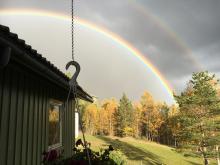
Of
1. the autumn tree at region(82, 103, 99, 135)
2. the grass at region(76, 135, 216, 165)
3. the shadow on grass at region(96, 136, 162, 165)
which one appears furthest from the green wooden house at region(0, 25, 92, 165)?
the autumn tree at region(82, 103, 99, 135)

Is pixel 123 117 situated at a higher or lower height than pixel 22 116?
higher

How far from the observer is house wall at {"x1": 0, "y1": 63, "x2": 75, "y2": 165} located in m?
3.75

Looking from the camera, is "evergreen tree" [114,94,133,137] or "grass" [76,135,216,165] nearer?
"grass" [76,135,216,165]

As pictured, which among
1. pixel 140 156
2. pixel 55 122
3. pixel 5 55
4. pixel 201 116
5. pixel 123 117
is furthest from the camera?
pixel 123 117

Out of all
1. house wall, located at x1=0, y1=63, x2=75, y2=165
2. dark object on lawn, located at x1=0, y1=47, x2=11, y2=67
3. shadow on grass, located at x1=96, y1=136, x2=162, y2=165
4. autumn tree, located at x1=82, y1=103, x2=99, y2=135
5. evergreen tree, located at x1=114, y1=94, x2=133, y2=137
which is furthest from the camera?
autumn tree, located at x1=82, y1=103, x2=99, y2=135

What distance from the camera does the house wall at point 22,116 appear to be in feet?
12.3

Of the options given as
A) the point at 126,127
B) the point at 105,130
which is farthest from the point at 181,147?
the point at 105,130

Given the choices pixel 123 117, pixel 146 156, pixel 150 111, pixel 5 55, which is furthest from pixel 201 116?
pixel 123 117

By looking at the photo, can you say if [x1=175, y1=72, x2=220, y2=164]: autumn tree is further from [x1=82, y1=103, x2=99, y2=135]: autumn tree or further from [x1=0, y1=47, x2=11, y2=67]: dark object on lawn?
[x1=82, y1=103, x2=99, y2=135]: autumn tree

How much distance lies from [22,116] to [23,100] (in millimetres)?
264

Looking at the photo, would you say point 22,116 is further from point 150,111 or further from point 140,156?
point 150,111

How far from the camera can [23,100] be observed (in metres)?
4.38

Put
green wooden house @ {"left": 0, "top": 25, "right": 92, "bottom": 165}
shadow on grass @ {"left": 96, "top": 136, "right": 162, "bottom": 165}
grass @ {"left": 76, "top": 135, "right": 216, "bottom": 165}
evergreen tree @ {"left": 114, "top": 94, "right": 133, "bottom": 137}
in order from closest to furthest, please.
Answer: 1. green wooden house @ {"left": 0, "top": 25, "right": 92, "bottom": 165}
2. grass @ {"left": 76, "top": 135, "right": 216, "bottom": 165}
3. shadow on grass @ {"left": 96, "top": 136, "right": 162, "bottom": 165}
4. evergreen tree @ {"left": 114, "top": 94, "right": 133, "bottom": 137}

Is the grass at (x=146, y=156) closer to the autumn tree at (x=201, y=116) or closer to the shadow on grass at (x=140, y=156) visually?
the shadow on grass at (x=140, y=156)
